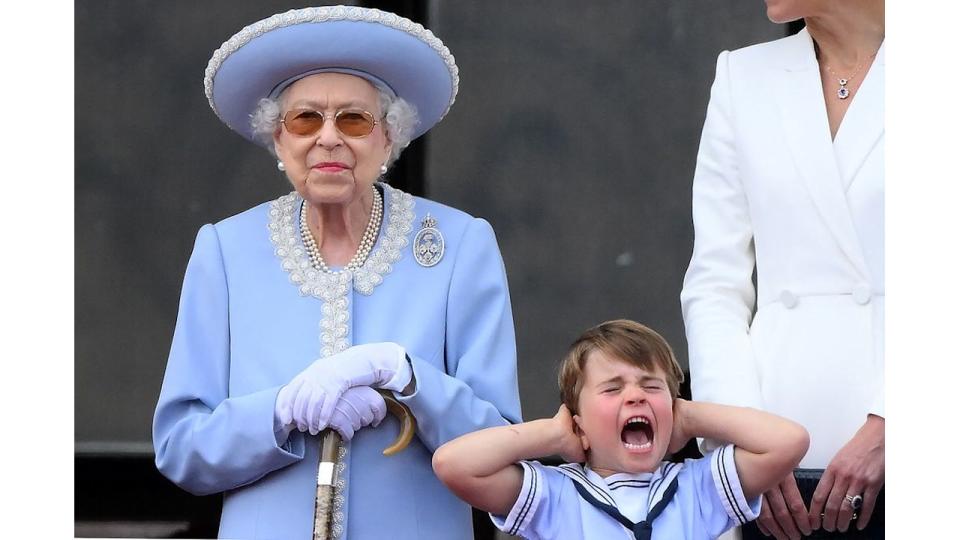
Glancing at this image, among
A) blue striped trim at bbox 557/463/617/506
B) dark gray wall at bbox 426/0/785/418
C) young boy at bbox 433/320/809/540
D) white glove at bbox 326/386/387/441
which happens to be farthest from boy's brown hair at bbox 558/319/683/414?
dark gray wall at bbox 426/0/785/418

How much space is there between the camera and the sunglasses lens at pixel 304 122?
4.08 m

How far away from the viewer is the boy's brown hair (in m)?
3.90

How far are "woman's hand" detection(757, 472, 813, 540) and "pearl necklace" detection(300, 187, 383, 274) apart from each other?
3.29 feet

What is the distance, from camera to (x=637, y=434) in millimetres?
3912

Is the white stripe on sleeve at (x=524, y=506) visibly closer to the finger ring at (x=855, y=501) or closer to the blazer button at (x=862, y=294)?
the finger ring at (x=855, y=501)

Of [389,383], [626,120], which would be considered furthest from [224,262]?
[626,120]

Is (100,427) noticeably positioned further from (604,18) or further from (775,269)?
(775,269)

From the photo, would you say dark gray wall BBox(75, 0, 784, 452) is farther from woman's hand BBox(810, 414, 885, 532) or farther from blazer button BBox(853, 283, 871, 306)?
woman's hand BBox(810, 414, 885, 532)

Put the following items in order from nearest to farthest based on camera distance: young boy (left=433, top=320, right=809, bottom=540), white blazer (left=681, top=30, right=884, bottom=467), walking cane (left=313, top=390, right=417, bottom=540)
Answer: young boy (left=433, top=320, right=809, bottom=540)
walking cane (left=313, top=390, right=417, bottom=540)
white blazer (left=681, top=30, right=884, bottom=467)

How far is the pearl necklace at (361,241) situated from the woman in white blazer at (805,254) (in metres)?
0.69

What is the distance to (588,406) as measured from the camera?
12.8 feet
